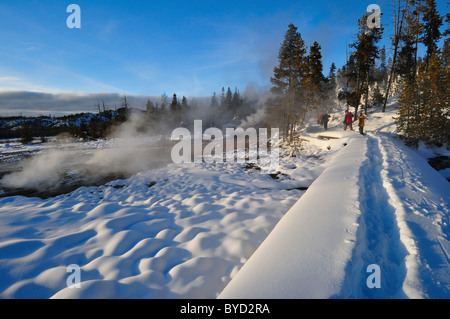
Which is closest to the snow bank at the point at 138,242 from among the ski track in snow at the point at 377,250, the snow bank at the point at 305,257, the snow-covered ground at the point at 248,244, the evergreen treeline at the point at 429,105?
the snow-covered ground at the point at 248,244

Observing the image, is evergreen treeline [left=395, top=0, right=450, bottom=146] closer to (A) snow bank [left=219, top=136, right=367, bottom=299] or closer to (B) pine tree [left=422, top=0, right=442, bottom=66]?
(B) pine tree [left=422, top=0, right=442, bottom=66]

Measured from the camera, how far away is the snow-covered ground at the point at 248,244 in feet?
7.07

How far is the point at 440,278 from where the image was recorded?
209 cm

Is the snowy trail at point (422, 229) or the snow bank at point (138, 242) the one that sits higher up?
the snowy trail at point (422, 229)

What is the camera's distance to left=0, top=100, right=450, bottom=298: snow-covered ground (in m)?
2.16

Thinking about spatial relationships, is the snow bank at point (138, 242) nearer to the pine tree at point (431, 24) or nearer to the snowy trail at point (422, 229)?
the snowy trail at point (422, 229)

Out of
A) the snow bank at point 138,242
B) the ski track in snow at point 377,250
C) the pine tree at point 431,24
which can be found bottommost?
the snow bank at point 138,242

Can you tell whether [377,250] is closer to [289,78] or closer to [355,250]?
[355,250]

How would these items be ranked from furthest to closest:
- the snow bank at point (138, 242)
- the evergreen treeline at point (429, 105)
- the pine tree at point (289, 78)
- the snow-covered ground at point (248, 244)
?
the pine tree at point (289, 78) → the evergreen treeline at point (429, 105) → the snow bank at point (138, 242) → the snow-covered ground at point (248, 244)

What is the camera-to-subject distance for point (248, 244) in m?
3.76

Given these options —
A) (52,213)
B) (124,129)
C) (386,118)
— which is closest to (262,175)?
(52,213)

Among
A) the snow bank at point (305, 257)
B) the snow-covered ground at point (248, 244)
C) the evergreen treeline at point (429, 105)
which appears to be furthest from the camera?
the evergreen treeline at point (429, 105)

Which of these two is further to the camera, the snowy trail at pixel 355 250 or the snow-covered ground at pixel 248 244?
the snow-covered ground at pixel 248 244

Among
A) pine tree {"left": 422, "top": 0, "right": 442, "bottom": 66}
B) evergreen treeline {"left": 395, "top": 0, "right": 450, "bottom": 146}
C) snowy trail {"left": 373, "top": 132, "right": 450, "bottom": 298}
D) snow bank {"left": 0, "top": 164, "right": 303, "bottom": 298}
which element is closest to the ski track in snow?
snowy trail {"left": 373, "top": 132, "right": 450, "bottom": 298}
